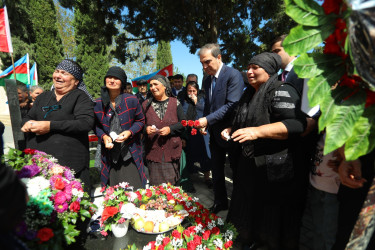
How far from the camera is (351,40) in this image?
736 mm

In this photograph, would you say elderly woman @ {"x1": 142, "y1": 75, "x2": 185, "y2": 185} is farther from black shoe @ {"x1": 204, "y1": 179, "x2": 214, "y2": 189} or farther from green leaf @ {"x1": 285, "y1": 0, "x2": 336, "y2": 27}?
green leaf @ {"x1": 285, "y1": 0, "x2": 336, "y2": 27}

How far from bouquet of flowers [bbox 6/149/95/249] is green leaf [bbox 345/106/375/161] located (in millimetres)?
1485

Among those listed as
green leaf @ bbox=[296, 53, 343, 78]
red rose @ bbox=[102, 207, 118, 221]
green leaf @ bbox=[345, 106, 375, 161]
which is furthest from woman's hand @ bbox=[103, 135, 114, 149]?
green leaf @ bbox=[345, 106, 375, 161]

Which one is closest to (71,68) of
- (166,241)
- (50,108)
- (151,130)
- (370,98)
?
(50,108)

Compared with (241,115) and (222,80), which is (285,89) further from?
(222,80)

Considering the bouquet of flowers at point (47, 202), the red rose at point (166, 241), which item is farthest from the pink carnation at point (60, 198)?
the red rose at point (166, 241)

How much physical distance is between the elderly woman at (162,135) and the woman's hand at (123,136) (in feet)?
1.77

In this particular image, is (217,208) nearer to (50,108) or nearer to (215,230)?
(215,230)

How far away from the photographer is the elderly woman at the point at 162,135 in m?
3.14

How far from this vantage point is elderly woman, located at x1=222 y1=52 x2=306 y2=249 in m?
1.63

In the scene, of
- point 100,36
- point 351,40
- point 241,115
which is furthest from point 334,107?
point 100,36

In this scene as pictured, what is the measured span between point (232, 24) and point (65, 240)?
25.7 ft

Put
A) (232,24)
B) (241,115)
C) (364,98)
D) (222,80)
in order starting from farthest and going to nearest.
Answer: (232,24), (222,80), (241,115), (364,98)

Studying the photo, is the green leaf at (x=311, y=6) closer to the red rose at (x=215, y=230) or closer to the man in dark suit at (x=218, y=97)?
the red rose at (x=215, y=230)
